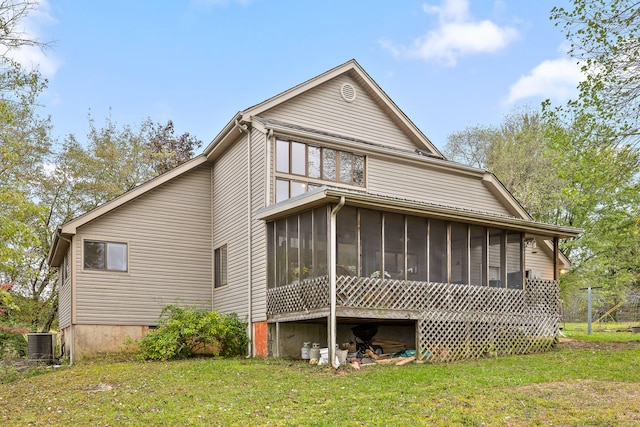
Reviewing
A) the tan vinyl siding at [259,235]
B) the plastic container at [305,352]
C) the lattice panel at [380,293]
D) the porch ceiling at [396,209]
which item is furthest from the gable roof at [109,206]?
the lattice panel at [380,293]

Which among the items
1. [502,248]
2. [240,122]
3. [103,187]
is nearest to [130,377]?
[240,122]

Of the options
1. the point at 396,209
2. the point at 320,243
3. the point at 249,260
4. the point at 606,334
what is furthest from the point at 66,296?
the point at 606,334

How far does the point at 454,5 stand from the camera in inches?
886

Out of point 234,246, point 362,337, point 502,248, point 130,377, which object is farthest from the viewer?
point 234,246

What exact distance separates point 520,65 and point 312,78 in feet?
33.7

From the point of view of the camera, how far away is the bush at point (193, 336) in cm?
1582

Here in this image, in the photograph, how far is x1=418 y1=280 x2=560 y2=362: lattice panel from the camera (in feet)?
48.6

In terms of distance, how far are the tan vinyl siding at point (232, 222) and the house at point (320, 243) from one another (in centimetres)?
7

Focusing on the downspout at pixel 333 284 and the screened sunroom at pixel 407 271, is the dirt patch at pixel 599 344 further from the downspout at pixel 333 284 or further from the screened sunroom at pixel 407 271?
the downspout at pixel 333 284

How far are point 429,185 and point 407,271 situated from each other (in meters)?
5.86

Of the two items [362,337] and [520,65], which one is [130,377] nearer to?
[362,337]

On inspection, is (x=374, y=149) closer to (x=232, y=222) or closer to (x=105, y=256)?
(x=232, y=222)

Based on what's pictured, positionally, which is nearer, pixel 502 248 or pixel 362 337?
pixel 362 337

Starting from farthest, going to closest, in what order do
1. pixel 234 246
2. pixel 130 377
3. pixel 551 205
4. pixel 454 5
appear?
pixel 551 205 → pixel 454 5 → pixel 234 246 → pixel 130 377
